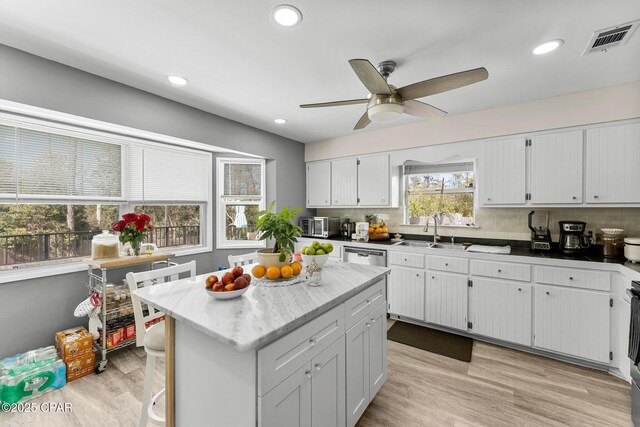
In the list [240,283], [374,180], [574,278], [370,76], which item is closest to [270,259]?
[240,283]

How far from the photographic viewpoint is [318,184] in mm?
4648

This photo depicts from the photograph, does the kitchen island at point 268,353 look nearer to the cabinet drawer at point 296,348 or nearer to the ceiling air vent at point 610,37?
the cabinet drawer at point 296,348

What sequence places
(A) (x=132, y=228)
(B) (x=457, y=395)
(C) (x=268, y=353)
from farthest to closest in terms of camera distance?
(A) (x=132, y=228), (B) (x=457, y=395), (C) (x=268, y=353)

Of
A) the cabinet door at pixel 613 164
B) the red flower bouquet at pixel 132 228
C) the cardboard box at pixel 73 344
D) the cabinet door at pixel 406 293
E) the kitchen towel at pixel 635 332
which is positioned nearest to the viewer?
the kitchen towel at pixel 635 332

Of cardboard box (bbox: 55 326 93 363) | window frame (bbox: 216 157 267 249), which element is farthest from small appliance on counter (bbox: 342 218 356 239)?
cardboard box (bbox: 55 326 93 363)

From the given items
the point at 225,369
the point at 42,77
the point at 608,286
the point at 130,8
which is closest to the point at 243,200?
the point at 42,77

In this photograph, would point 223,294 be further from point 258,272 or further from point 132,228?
point 132,228

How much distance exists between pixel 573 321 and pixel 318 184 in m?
3.53

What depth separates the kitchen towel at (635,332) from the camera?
180cm

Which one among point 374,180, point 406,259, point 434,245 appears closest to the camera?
point 406,259

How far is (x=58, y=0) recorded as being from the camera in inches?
60.3

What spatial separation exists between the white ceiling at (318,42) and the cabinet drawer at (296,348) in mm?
1776

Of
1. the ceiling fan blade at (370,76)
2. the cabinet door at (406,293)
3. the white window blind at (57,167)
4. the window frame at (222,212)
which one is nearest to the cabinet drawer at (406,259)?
the cabinet door at (406,293)

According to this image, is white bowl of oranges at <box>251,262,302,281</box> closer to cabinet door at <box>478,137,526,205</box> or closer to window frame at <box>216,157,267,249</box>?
window frame at <box>216,157,267,249</box>
